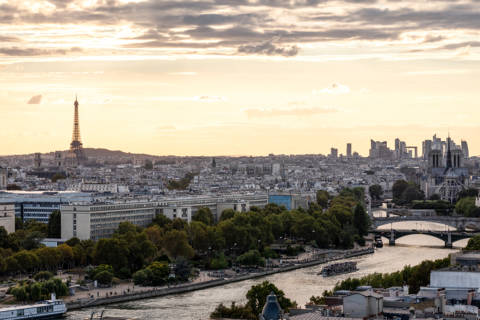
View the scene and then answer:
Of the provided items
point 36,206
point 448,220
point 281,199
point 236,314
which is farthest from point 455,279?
point 281,199

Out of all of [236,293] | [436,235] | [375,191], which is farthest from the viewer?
[375,191]

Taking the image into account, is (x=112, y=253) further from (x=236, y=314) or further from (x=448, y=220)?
(x=448, y=220)

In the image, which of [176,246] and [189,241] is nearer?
[176,246]

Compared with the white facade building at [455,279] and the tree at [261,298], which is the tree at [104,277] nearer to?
the tree at [261,298]

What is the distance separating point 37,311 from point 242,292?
6599mm

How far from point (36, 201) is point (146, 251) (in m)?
15.9

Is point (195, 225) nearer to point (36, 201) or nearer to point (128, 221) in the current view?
point (128, 221)

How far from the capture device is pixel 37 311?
26484 millimetres

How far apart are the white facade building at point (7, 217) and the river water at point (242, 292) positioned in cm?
1183

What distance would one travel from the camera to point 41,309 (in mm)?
26641

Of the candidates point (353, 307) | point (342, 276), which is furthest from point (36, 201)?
point (353, 307)

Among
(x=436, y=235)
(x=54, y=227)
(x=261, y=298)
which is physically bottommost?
(x=436, y=235)

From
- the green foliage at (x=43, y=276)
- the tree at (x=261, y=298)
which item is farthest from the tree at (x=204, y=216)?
the tree at (x=261, y=298)

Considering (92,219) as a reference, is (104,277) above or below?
below
